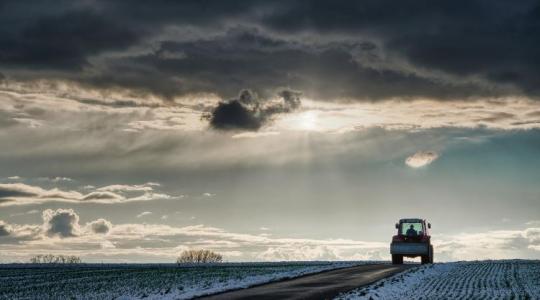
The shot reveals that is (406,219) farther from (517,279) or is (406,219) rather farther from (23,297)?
(23,297)

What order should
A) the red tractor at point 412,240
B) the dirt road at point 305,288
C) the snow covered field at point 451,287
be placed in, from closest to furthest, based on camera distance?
the dirt road at point 305,288, the snow covered field at point 451,287, the red tractor at point 412,240

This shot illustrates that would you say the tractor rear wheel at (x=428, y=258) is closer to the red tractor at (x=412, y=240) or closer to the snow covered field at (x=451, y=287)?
the red tractor at (x=412, y=240)

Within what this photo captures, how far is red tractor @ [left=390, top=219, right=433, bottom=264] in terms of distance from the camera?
48969 millimetres

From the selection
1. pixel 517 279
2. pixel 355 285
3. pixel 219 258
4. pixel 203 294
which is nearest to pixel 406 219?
pixel 517 279

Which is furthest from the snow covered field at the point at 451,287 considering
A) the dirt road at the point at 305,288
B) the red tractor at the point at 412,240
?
the red tractor at the point at 412,240

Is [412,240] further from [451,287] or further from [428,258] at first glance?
[451,287]

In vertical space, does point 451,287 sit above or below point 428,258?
below

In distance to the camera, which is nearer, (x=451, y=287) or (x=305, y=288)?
(x=305, y=288)

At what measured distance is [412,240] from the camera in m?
49.2

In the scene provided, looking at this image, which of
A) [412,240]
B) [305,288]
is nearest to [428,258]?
[412,240]

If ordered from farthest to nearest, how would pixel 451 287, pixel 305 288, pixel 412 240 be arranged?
pixel 412 240
pixel 451 287
pixel 305 288

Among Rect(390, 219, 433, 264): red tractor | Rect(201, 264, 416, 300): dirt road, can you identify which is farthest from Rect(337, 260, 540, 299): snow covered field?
Rect(390, 219, 433, 264): red tractor

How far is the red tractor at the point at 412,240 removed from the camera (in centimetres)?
4897

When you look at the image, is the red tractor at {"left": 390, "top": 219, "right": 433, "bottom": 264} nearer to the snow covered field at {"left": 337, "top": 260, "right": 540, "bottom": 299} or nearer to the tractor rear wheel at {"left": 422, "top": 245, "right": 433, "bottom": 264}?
the tractor rear wheel at {"left": 422, "top": 245, "right": 433, "bottom": 264}
